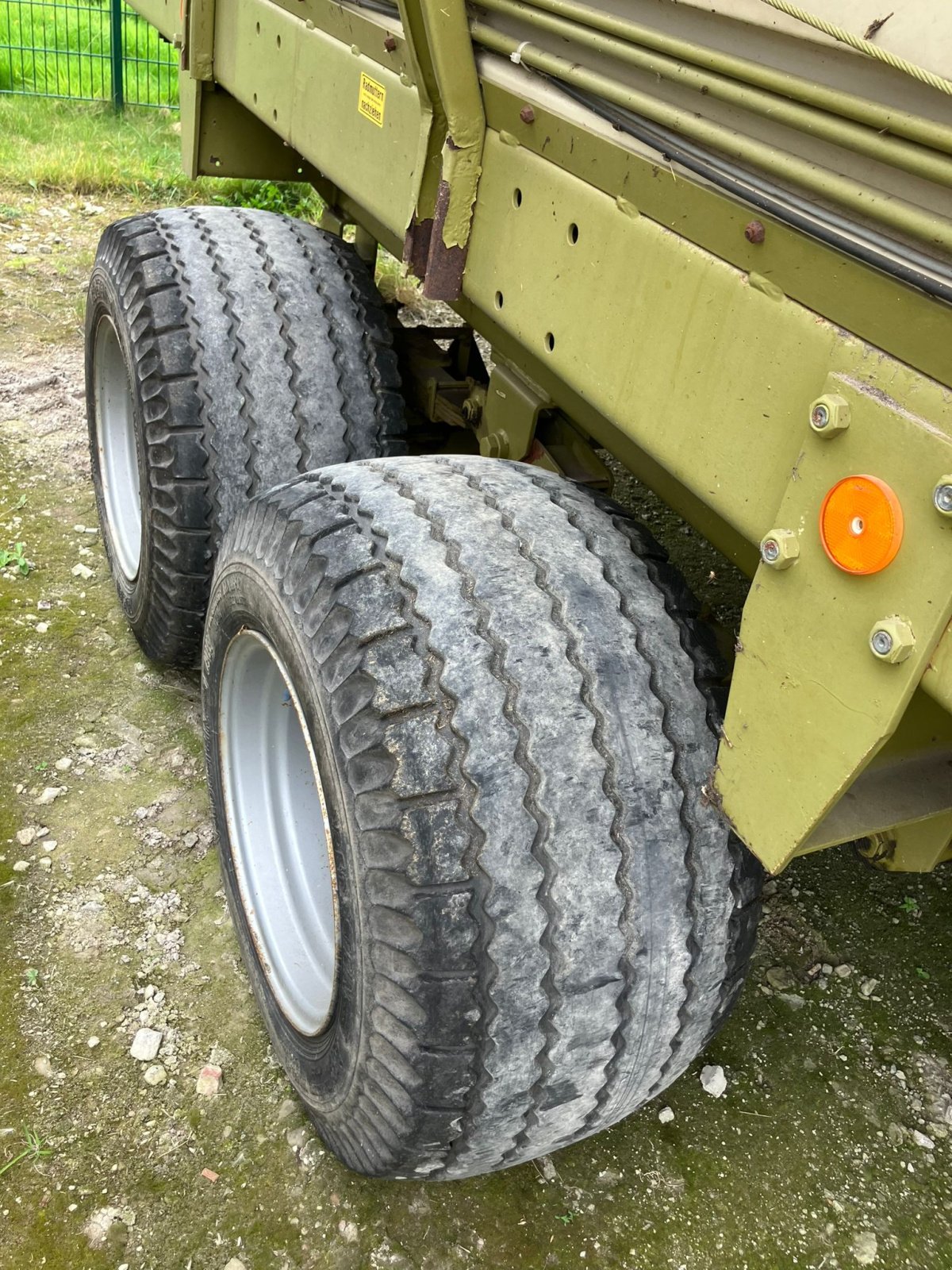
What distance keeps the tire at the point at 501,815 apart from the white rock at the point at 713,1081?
0.58 m

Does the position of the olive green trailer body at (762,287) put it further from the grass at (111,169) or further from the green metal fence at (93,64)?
the green metal fence at (93,64)

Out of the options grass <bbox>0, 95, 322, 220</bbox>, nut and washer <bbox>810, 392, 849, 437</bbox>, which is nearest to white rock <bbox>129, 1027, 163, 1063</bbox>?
nut and washer <bbox>810, 392, 849, 437</bbox>

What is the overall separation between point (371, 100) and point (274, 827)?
1.42 meters

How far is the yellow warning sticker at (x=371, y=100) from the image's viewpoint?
202 cm

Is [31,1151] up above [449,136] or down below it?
below

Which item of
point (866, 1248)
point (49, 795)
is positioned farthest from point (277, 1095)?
point (866, 1248)

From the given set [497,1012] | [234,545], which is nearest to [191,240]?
[234,545]

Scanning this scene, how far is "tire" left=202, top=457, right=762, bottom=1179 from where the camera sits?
1.46 m

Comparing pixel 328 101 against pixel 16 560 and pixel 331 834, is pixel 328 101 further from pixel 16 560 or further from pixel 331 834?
pixel 16 560

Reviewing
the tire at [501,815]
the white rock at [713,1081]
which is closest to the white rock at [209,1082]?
the tire at [501,815]

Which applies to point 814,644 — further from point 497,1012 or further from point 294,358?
point 294,358

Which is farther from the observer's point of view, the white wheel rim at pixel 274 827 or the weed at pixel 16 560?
the weed at pixel 16 560

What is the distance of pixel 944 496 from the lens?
96 cm

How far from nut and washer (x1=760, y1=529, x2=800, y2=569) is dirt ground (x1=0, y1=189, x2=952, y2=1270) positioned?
4.57ft
